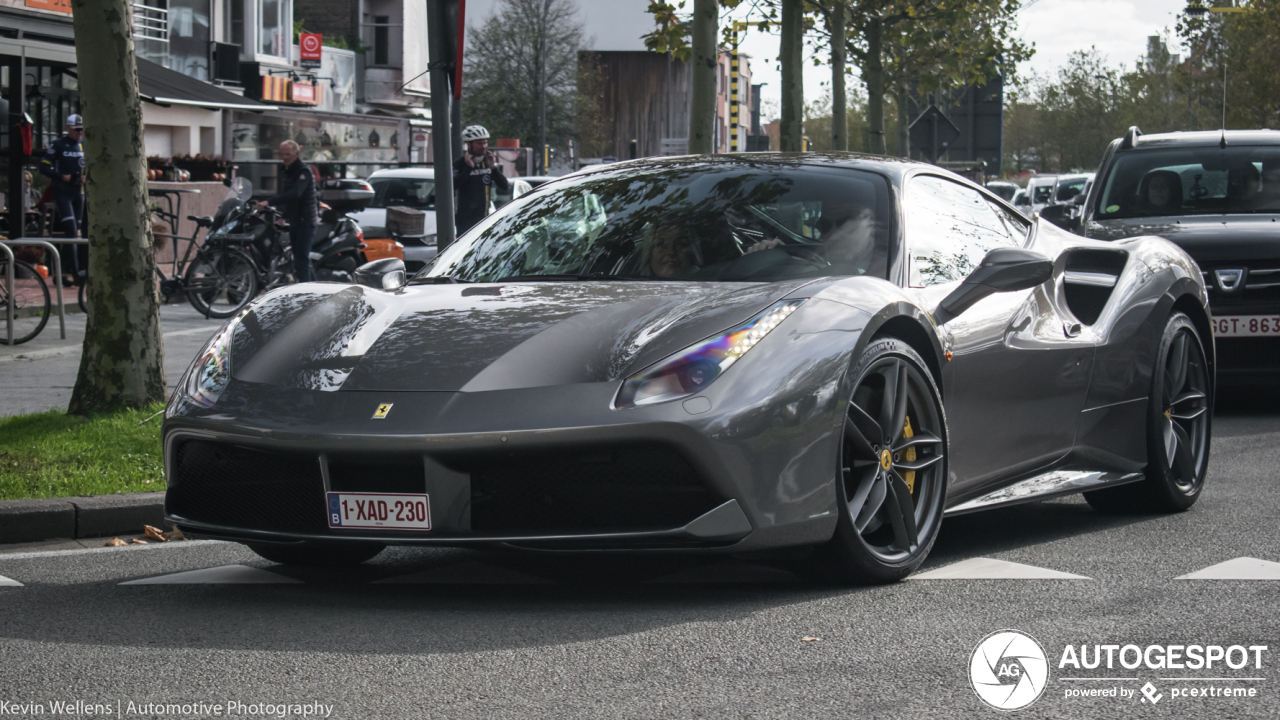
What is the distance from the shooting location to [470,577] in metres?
4.87

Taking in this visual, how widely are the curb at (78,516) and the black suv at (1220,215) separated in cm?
578

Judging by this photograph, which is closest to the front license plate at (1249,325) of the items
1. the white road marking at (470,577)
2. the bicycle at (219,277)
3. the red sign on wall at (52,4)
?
the white road marking at (470,577)

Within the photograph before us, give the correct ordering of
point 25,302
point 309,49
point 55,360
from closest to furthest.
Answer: point 55,360, point 25,302, point 309,49

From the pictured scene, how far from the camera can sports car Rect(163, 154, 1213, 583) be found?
412 centimetres

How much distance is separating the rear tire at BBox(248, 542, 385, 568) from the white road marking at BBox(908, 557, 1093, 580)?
175 centimetres

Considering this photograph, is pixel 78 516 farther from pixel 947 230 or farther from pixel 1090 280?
pixel 1090 280

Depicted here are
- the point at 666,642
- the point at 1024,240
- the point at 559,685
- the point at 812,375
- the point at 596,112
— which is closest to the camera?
the point at 559,685

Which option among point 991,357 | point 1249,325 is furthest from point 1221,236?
point 991,357

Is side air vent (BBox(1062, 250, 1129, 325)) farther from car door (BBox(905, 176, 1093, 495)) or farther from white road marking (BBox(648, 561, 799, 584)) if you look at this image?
white road marking (BBox(648, 561, 799, 584))

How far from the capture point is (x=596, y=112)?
73562 mm

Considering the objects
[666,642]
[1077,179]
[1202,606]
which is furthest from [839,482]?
Result: [1077,179]

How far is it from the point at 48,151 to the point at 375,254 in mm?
4421

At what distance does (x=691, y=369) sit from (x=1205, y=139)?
790 centimetres

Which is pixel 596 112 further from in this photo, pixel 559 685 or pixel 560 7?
pixel 559 685
